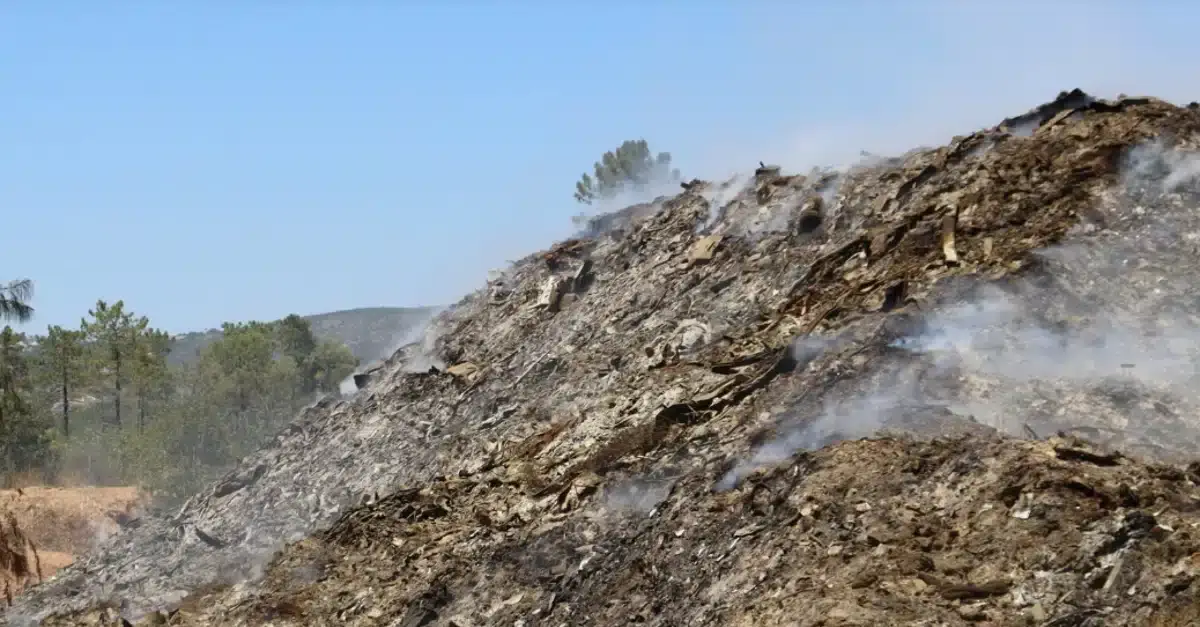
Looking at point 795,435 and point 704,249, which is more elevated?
point 704,249

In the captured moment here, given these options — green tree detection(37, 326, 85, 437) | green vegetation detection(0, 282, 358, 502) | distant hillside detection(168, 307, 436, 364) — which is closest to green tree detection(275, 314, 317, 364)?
green vegetation detection(0, 282, 358, 502)

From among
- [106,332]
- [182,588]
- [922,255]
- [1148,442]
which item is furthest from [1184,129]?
[106,332]

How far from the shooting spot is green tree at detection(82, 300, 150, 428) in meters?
47.8

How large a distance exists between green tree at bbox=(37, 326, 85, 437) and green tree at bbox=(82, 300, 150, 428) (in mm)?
658

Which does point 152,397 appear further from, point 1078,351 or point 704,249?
point 1078,351

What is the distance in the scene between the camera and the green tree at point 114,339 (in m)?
47.8

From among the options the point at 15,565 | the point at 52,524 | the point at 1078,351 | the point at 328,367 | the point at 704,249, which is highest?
the point at 704,249

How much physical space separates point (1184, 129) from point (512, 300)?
10778 mm

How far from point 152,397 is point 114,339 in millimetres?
4600

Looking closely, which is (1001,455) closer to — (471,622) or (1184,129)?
(471,622)

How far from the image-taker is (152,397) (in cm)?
5181

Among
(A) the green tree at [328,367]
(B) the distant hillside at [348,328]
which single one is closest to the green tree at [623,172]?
(A) the green tree at [328,367]

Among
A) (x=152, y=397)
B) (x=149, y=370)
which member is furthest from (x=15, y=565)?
(x=152, y=397)

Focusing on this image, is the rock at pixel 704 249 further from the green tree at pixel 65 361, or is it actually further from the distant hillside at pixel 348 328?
the distant hillside at pixel 348 328
